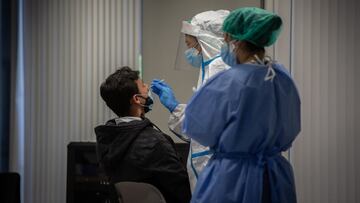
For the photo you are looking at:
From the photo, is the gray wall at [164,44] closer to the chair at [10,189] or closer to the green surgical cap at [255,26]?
the chair at [10,189]

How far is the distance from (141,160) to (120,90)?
36 centimetres

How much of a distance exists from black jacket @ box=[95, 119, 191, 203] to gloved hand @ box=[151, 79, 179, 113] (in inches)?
14.1

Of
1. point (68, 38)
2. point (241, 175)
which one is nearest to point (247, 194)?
point (241, 175)

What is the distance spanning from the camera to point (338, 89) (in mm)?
3166

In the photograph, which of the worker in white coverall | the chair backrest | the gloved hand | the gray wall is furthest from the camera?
the gray wall

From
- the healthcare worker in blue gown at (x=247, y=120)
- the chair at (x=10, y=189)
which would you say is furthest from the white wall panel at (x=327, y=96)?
the chair at (x=10, y=189)

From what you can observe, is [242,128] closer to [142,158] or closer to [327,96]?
[142,158]

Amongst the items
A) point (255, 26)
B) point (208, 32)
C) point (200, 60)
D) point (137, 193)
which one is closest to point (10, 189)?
point (137, 193)

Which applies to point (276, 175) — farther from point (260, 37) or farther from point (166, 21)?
point (166, 21)

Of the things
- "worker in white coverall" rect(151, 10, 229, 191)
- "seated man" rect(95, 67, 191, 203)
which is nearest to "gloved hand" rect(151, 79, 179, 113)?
"worker in white coverall" rect(151, 10, 229, 191)

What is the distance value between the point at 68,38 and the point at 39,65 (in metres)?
0.31

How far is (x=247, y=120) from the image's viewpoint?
61.3 inches

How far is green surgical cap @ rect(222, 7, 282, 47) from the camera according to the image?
159cm

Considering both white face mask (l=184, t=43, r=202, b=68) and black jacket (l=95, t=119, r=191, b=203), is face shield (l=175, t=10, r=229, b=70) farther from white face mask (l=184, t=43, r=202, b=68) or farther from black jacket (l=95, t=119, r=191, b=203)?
black jacket (l=95, t=119, r=191, b=203)
